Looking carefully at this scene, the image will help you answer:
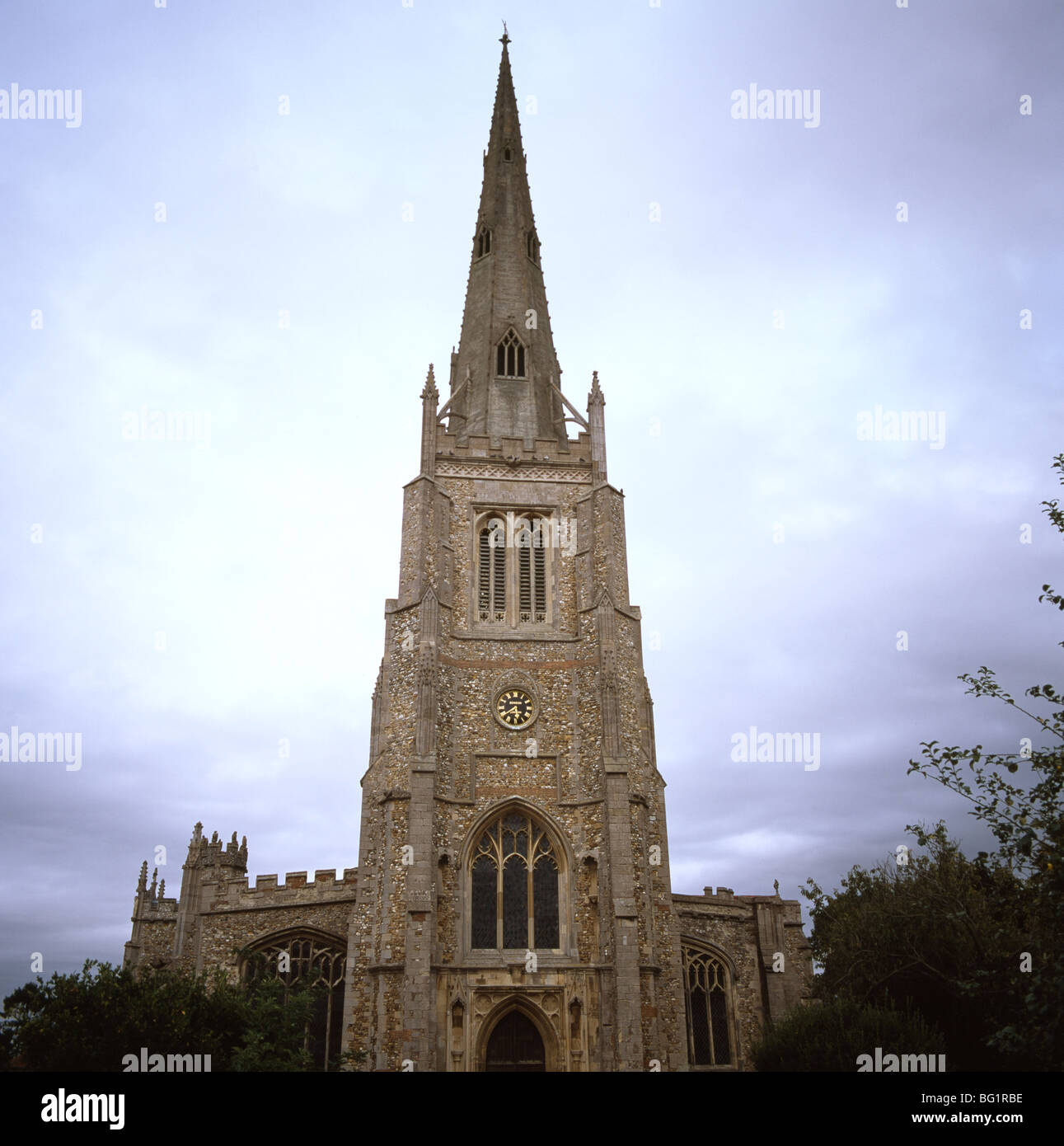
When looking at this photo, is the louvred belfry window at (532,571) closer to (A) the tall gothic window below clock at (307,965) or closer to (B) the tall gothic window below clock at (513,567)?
(B) the tall gothic window below clock at (513,567)

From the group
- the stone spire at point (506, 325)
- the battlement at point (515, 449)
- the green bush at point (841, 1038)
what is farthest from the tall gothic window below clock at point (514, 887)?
the stone spire at point (506, 325)

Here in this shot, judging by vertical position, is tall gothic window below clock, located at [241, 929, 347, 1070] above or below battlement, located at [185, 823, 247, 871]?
below

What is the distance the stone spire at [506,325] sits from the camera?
3462 cm

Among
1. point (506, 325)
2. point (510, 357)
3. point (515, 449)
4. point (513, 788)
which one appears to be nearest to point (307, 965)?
point (513, 788)

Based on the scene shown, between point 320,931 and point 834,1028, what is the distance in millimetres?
15997

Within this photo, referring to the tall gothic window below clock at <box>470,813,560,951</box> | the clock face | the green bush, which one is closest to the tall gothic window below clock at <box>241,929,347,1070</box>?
the tall gothic window below clock at <box>470,813,560,951</box>

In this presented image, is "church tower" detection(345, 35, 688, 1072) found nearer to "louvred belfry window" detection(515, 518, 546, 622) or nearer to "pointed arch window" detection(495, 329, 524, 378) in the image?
"louvred belfry window" detection(515, 518, 546, 622)

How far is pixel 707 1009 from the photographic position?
2941 cm

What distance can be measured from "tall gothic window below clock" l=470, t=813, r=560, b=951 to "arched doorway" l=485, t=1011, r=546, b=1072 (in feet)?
6.05

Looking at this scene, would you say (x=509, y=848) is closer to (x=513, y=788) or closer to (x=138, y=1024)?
(x=513, y=788)

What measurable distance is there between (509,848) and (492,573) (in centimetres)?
887

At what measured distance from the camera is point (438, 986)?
23781 millimetres

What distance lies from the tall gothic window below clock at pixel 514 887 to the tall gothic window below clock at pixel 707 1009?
249 inches

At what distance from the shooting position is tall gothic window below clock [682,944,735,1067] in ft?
94.2
